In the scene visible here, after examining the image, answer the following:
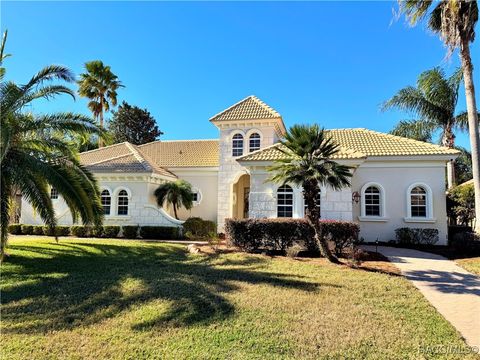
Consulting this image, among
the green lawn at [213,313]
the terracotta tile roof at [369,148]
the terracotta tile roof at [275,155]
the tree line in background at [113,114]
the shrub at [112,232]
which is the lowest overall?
the green lawn at [213,313]

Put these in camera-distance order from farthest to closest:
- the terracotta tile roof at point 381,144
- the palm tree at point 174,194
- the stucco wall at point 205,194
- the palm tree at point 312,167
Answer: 1. the stucco wall at point 205,194
2. the palm tree at point 174,194
3. the terracotta tile roof at point 381,144
4. the palm tree at point 312,167

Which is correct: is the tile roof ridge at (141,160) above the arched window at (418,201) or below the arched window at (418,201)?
above

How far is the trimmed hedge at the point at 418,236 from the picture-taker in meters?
16.7

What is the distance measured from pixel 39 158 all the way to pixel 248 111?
13.4 m

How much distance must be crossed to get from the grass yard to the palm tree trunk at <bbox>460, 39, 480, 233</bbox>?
90.0 inches

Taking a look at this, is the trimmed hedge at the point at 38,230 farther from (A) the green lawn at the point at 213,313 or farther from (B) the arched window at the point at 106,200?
(A) the green lawn at the point at 213,313

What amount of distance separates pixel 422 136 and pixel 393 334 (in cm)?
2334

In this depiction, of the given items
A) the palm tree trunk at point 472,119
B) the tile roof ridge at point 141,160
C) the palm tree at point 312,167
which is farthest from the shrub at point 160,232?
the palm tree trunk at point 472,119

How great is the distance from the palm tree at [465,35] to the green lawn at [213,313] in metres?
8.25

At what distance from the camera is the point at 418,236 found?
661 inches

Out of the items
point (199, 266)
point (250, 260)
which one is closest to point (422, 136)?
point (250, 260)

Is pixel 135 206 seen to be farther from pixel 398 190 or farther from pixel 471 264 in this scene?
pixel 471 264

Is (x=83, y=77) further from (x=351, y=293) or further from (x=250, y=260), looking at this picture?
(x=351, y=293)

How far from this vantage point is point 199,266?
10836 millimetres
